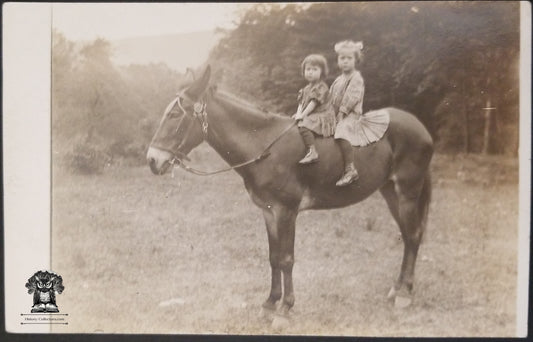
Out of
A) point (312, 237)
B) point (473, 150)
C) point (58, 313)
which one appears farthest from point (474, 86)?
point (58, 313)

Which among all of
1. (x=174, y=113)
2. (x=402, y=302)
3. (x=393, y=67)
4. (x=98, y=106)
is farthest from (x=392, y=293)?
(x=98, y=106)

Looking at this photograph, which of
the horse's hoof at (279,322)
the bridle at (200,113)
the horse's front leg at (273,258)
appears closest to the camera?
the bridle at (200,113)

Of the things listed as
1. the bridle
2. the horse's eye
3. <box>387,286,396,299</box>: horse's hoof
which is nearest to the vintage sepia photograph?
<box>387,286,396,299</box>: horse's hoof

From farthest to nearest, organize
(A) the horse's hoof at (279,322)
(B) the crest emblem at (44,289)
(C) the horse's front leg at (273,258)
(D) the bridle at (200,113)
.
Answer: (B) the crest emblem at (44,289) < (A) the horse's hoof at (279,322) < (C) the horse's front leg at (273,258) < (D) the bridle at (200,113)

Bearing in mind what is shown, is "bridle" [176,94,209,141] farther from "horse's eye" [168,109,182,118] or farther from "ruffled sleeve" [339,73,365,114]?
"ruffled sleeve" [339,73,365,114]

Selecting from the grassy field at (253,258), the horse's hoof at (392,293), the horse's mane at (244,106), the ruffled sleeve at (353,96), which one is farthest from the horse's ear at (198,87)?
the horse's hoof at (392,293)

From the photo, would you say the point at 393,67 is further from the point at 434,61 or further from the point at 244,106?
the point at 244,106

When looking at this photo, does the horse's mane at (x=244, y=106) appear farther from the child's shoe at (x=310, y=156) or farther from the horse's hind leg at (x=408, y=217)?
the horse's hind leg at (x=408, y=217)
